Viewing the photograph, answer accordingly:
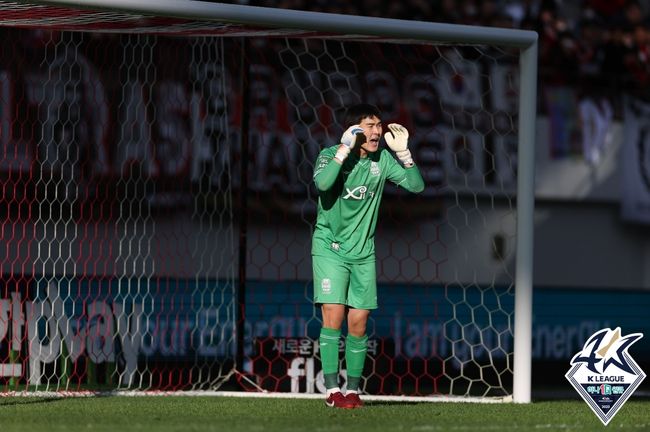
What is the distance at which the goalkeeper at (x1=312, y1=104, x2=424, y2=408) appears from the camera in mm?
6664

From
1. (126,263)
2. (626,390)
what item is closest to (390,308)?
(126,263)

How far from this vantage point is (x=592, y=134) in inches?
591

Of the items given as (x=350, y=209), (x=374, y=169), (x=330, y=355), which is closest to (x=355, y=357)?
(x=330, y=355)

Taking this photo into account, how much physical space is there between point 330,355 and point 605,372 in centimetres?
160

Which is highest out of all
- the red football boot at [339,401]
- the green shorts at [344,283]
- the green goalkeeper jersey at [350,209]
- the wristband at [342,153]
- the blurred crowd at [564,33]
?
the blurred crowd at [564,33]

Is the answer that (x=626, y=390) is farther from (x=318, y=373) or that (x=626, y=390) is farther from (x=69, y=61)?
(x=69, y=61)

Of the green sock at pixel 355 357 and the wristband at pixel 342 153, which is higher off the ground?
the wristband at pixel 342 153

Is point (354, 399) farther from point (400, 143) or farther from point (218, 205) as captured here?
point (218, 205)

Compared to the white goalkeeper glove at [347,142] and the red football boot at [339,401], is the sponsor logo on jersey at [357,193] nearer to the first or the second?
the white goalkeeper glove at [347,142]

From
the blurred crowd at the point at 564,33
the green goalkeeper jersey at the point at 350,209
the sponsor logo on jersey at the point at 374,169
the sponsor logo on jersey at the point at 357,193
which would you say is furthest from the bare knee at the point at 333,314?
the blurred crowd at the point at 564,33

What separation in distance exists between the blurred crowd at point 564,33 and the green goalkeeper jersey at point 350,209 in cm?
765

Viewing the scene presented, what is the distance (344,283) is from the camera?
6.67 meters

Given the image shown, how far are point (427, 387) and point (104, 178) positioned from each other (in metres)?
3.66

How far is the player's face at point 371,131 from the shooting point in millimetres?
6691
